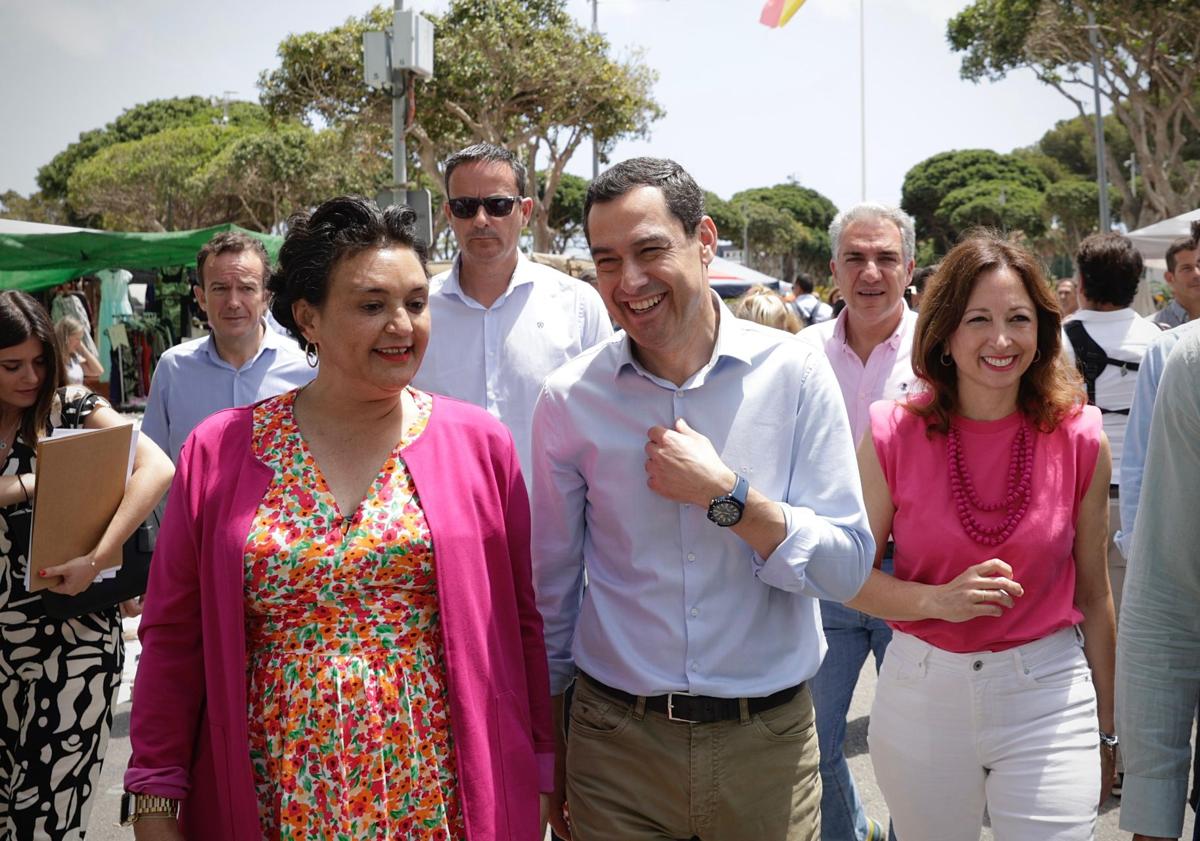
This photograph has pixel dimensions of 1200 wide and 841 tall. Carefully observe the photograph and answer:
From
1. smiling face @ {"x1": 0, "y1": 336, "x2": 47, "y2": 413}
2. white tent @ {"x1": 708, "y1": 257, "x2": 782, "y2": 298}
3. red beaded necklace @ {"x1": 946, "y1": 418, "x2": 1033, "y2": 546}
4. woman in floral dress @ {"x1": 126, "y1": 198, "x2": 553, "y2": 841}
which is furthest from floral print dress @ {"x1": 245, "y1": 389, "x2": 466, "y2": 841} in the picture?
white tent @ {"x1": 708, "y1": 257, "x2": 782, "y2": 298}

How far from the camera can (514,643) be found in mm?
2445

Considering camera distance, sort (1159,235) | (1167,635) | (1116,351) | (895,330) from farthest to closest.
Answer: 1. (1159,235)
2. (1116,351)
3. (895,330)
4. (1167,635)

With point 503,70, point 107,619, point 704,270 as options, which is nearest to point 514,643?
point 704,270

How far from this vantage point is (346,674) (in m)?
2.23

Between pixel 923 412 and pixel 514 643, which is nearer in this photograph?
pixel 514 643

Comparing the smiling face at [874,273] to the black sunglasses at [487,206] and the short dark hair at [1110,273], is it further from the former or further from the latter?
the short dark hair at [1110,273]

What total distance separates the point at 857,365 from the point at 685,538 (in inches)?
88.2

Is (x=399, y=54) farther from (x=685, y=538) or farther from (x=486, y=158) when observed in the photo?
(x=685, y=538)

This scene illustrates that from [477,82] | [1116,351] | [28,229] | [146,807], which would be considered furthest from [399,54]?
[477,82]

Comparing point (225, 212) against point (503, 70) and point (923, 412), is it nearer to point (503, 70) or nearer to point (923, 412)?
point (503, 70)

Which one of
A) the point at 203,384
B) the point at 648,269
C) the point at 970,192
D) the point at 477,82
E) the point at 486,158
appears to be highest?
the point at 970,192

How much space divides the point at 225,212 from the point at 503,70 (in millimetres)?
26704

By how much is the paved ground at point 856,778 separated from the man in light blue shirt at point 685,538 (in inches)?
96.0

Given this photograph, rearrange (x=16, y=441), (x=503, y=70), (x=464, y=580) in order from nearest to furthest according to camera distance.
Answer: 1. (x=464, y=580)
2. (x=16, y=441)
3. (x=503, y=70)
